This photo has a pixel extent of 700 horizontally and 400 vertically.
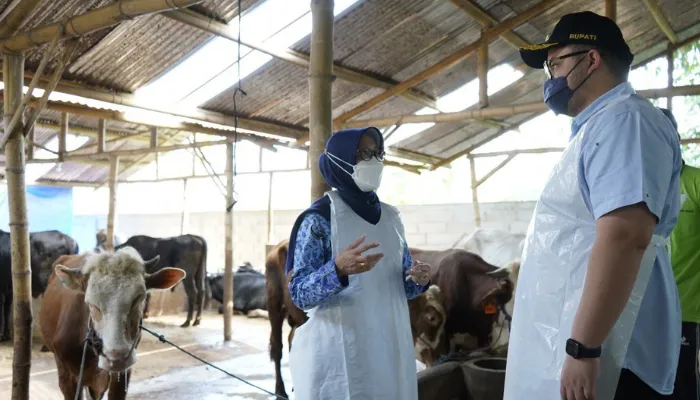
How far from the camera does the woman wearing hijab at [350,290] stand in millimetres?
2141

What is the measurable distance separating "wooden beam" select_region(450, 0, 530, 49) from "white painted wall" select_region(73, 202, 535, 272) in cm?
383

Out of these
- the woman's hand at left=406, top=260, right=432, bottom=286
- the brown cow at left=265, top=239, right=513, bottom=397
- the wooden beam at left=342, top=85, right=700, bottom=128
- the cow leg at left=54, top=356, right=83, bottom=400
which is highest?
the wooden beam at left=342, top=85, right=700, bottom=128

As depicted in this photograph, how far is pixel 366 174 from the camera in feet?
7.70

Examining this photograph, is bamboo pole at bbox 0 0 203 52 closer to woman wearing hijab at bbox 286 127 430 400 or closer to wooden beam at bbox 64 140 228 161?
woman wearing hijab at bbox 286 127 430 400

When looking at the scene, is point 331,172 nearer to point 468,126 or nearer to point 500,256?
point 500,256

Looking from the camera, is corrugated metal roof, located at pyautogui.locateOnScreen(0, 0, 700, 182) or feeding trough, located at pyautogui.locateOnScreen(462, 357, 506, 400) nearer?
feeding trough, located at pyautogui.locateOnScreen(462, 357, 506, 400)

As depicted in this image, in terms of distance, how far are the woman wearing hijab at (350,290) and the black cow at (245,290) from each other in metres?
8.35

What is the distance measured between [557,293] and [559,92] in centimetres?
58

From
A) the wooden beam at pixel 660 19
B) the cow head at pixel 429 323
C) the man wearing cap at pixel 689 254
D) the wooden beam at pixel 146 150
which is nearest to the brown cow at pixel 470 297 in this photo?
the cow head at pixel 429 323

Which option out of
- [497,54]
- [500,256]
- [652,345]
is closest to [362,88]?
[497,54]

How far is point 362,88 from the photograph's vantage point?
8.37 metres

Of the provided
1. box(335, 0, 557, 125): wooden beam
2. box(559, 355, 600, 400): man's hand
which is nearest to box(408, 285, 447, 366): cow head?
box(559, 355, 600, 400): man's hand

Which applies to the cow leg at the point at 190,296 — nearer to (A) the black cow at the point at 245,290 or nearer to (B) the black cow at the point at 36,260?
(A) the black cow at the point at 245,290

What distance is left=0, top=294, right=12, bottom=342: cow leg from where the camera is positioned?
802cm
